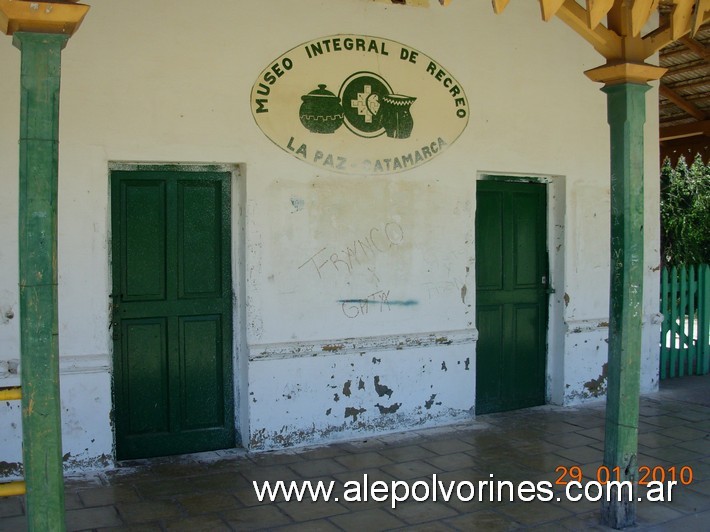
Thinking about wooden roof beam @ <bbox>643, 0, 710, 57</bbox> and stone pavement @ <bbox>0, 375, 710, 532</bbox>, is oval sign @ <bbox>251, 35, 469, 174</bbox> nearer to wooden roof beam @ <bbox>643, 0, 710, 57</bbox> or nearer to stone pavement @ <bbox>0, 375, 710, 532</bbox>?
wooden roof beam @ <bbox>643, 0, 710, 57</bbox>

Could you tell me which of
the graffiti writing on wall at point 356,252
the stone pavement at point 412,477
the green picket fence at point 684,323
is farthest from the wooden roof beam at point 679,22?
the green picket fence at point 684,323

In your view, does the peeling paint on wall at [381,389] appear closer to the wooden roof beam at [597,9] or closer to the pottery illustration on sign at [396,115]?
the pottery illustration on sign at [396,115]

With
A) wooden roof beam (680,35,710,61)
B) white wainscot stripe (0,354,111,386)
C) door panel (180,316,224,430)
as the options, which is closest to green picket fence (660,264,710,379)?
wooden roof beam (680,35,710,61)

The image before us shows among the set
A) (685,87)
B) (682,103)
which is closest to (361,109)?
(685,87)

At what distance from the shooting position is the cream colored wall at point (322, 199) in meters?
5.48

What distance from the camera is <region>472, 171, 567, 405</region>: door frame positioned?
762 cm

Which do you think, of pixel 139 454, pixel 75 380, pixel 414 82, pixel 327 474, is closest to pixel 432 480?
pixel 327 474

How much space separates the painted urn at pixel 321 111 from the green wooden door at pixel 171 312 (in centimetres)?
82

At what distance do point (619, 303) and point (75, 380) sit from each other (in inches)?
150

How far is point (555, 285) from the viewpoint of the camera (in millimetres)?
7719

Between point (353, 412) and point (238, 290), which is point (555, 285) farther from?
point (238, 290)

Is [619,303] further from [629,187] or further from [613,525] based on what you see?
[613,525]

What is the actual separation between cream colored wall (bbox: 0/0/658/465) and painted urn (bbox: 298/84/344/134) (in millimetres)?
362

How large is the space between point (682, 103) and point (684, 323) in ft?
9.73
